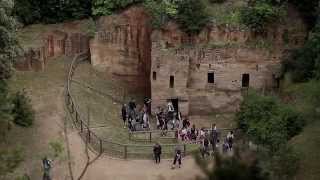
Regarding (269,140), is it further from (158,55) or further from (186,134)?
(158,55)

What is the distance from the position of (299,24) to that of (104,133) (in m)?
12.0

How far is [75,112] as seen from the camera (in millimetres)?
35906

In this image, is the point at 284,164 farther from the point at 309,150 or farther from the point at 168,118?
the point at 168,118

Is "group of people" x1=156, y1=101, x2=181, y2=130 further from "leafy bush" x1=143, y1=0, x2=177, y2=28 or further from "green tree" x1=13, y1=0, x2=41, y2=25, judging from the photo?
"green tree" x1=13, y1=0, x2=41, y2=25

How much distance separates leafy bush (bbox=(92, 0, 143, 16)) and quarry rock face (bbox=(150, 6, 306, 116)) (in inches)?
91.6

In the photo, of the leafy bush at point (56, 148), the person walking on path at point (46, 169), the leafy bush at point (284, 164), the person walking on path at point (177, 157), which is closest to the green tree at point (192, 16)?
the person walking on path at point (177, 157)

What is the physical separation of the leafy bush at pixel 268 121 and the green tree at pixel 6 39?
11342 mm

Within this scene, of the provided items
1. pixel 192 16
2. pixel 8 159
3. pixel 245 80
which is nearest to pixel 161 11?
pixel 192 16

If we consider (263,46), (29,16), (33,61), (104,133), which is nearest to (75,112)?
(104,133)

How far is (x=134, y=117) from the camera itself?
37688 millimetres

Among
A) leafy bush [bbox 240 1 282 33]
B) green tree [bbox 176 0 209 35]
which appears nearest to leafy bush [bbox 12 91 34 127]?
green tree [bbox 176 0 209 35]

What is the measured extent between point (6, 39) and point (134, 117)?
876cm

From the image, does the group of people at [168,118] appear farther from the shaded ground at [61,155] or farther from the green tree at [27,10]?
the green tree at [27,10]

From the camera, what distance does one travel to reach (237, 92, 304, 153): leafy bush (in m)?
33.6
